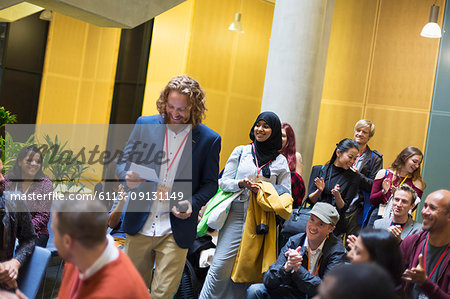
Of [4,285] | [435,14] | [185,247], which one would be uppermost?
[435,14]

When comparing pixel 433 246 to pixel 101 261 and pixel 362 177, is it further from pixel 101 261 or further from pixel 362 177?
pixel 101 261

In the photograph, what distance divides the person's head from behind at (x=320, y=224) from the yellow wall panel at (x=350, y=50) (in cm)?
504

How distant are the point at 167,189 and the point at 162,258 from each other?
0.42 metres

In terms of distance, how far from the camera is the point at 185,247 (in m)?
3.03

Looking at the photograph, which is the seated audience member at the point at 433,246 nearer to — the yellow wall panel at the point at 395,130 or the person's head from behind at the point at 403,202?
the person's head from behind at the point at 403,202

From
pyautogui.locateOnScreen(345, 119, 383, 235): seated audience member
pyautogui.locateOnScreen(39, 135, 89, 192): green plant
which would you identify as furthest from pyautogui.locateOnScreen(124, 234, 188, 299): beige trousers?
pyautogui.locateOnScreen(39, 135, 89, 192): green plant

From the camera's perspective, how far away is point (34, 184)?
425 centimetres

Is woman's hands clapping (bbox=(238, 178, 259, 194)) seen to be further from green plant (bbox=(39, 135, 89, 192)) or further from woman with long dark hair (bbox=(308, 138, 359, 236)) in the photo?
green plant (bbox=(39, 135, 89, 192))

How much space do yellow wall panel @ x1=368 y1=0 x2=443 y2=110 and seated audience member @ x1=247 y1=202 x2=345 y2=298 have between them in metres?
4.93

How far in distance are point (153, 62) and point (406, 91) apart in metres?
4.40

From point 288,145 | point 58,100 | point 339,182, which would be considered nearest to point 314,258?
point 339,182

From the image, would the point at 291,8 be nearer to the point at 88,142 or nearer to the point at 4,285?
the point at 4,285

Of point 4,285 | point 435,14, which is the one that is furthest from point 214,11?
point 4,285

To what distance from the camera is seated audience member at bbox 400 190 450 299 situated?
2.98 metres
